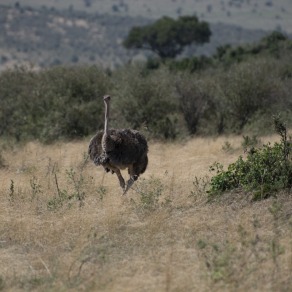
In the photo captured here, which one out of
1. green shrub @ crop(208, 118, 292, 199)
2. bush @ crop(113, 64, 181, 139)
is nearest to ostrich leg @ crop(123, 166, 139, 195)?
green shrub @ crop(208, 118, 292, 199)

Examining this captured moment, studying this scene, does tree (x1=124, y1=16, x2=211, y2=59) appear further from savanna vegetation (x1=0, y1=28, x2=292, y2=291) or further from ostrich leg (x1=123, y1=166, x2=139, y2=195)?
ostrich leg (x1=123, y1=166, x2=139, y2=195)

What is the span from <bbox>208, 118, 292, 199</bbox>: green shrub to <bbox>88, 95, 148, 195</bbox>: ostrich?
4.64 ft

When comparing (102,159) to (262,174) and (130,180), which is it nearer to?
(130,180)

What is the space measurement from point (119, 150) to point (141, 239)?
9.07 feet

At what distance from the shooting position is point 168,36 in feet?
184

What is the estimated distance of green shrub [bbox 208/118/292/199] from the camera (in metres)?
9.76

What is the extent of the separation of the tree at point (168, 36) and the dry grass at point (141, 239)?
43908 mm

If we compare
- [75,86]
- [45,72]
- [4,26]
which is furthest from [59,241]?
[4,26]

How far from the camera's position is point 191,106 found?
22.7 m

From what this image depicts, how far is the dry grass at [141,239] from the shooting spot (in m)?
6.97

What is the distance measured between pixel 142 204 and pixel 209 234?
71.1 inches

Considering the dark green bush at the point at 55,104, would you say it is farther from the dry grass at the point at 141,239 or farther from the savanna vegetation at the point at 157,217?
the dry grass at the point at 141,239

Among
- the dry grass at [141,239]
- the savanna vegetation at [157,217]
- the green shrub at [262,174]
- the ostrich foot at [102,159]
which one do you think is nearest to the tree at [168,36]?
the savanna vegetation at [157,217]

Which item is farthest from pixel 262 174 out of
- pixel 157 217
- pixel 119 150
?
pixel 119 150
